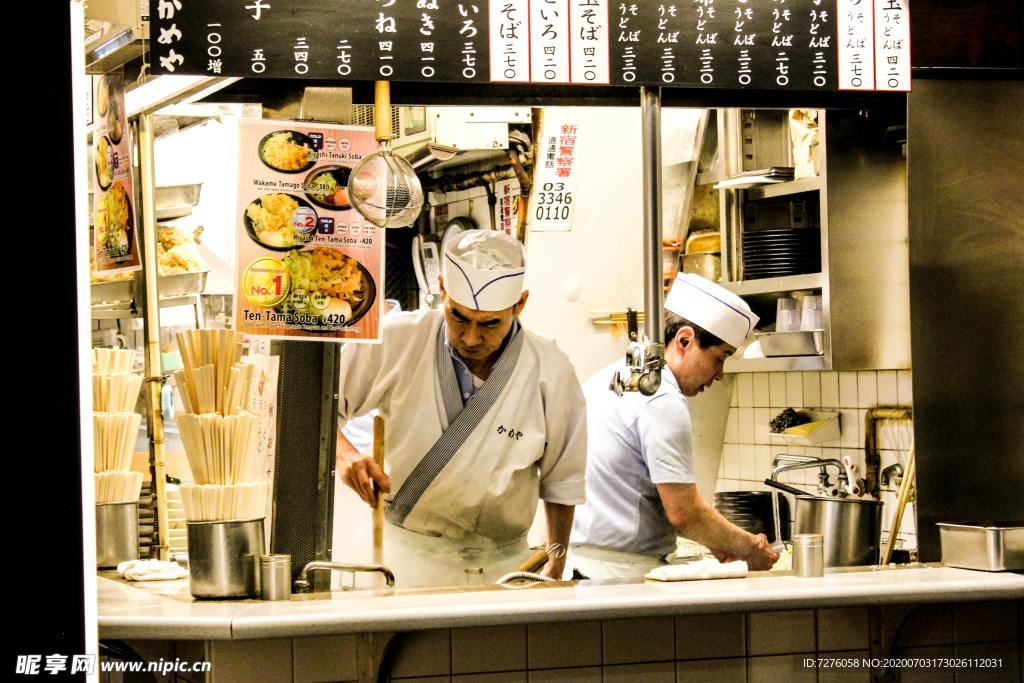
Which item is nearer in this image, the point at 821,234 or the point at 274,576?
the point at 274,576

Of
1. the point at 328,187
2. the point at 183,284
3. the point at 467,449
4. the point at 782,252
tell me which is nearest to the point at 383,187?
the point at 328,187

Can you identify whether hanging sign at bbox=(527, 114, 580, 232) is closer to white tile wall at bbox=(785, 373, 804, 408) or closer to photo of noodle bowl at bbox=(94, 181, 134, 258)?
white tile wall at bbox=(785, 373, 804, 408)

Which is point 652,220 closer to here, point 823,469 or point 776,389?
point 823,469

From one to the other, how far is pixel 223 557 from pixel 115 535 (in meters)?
0.82

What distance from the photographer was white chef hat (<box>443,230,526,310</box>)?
369cm

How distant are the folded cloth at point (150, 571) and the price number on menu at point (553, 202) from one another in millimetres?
1847

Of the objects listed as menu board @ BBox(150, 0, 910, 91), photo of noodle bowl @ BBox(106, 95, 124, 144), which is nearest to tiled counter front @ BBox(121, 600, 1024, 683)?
photo of noodle bowl @ BBox(106, 95, 124, 144)

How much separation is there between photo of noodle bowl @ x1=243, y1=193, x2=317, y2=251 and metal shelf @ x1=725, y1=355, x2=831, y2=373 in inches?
92.8

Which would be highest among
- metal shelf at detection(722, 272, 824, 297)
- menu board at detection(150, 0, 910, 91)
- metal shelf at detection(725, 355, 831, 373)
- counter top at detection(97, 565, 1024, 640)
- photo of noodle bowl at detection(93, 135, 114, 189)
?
menu board at detection(150, 0, 910, 91)

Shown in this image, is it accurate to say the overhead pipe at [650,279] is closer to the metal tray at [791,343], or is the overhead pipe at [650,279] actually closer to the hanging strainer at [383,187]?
the hanging strainer at [383,187]

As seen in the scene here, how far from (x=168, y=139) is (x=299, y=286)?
2.14 meters

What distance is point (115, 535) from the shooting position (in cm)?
322

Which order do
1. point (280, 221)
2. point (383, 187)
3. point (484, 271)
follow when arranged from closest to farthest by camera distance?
point (383, 187) → point (280, 221) → point (484, 271)

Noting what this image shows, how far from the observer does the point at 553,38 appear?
311cm
